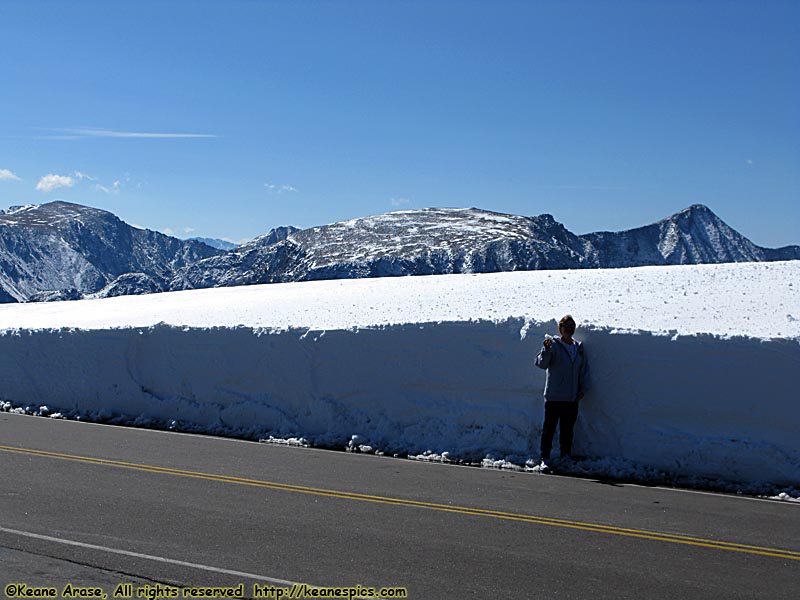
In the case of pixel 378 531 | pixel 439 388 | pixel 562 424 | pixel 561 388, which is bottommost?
pixel 378 531

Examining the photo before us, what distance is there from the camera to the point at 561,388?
1098cm

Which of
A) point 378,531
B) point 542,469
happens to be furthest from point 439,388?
point 378,531

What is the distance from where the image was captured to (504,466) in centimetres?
1098

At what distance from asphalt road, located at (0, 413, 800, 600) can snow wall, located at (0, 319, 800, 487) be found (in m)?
1.15

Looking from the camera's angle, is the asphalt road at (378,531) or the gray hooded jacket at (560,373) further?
the gray hooded jacket at (560,373)

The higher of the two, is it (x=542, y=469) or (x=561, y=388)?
(x=561, y=388)

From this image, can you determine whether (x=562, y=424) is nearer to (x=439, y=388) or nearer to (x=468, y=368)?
(x=468, y=368)

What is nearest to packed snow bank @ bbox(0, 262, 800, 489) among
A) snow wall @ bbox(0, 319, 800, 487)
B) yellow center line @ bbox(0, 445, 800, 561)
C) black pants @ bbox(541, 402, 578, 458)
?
snow wall @ bbox(0, 319, 800, 487)

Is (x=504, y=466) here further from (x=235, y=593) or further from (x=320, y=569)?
(x=235, y=593)

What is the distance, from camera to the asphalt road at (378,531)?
234 inches

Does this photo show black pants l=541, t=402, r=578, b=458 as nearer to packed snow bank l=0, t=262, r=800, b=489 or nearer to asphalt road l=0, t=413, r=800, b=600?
packed snow bank l=0, t=262, r=800, b=489

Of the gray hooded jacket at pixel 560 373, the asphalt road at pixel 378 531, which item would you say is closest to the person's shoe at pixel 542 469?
the asphalt road at pixel 378 531

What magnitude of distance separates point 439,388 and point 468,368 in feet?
1.84

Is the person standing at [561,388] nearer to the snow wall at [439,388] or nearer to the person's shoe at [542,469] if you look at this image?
the person's shoe at [542,469]
